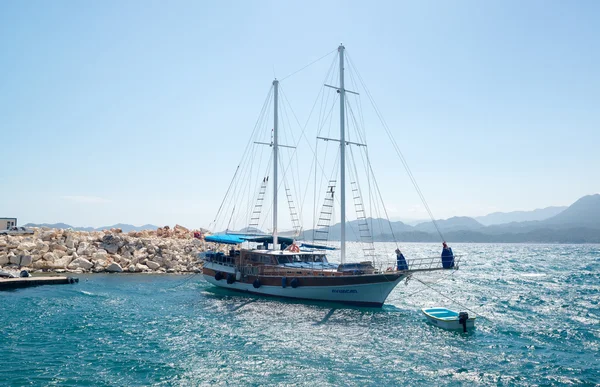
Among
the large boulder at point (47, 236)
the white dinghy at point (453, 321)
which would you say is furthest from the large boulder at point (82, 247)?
the white dinghy at point (453, 321)

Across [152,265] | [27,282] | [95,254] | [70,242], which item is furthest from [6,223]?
[27,282]

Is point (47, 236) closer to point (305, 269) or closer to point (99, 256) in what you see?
point (99, 256)

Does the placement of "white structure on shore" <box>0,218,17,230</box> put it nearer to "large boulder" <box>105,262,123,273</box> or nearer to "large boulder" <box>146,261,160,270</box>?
"large boulder" <box>105,262,123,273</box>

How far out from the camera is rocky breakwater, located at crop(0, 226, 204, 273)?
50062mm

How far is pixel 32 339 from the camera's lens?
21891mm

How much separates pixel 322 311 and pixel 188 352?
12555 millimetres

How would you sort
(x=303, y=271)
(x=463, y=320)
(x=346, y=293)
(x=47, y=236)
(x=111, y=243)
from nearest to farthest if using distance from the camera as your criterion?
(x=463, y=320)
(x=346, y=293)
(x=303, y=271)
(x=47, y=236)
(x=111, y=243)

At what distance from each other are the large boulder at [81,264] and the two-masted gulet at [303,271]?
672 inches

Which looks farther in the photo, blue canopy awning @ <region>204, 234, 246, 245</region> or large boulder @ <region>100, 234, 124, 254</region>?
large boulder @ <region>100, 234, 124, 254</region>

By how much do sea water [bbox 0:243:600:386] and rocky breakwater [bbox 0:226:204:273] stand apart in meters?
13.5

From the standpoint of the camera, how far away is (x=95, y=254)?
53.0m

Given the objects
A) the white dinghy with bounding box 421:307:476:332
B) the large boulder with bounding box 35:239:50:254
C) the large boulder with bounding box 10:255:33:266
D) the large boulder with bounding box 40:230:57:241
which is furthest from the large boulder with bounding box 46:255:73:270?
the white dinghy with bounding box 421:307:476:332

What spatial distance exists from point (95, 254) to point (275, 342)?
39.7 m

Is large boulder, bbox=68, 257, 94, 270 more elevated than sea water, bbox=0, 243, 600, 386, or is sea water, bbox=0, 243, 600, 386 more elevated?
large boulder, bbox=68, 257, 94, 270
